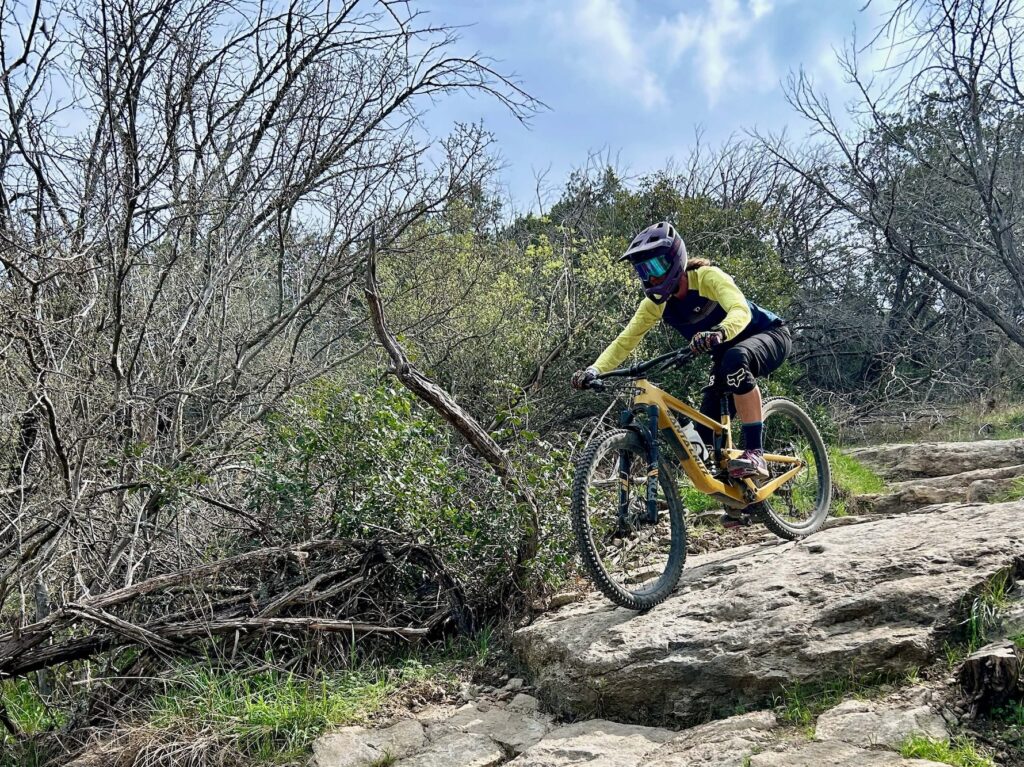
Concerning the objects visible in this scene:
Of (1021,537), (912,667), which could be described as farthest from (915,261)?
(912,667)

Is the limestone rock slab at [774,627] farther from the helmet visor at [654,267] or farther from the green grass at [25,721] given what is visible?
the green grass at [25,721]

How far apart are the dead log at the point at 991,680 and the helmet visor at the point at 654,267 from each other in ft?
7.95

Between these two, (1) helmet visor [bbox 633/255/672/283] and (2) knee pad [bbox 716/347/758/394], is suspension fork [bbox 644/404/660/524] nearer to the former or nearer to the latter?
(2) knee pad [bbox 716/347/758/394]

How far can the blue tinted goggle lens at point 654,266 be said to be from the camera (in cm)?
448

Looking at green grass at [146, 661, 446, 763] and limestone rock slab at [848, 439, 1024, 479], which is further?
limestone rock slab at [848, 439, 1024, 479]

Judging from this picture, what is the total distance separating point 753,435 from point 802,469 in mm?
1002

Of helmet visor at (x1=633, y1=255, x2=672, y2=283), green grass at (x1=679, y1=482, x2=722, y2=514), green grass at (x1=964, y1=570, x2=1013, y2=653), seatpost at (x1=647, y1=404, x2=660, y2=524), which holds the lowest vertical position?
green grass at (x1=964, y1=570, x2=1013, y2=653)

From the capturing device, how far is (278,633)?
14.7 ft

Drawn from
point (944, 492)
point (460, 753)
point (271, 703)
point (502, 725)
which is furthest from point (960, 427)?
point (271, 703)

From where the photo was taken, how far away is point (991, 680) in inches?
116

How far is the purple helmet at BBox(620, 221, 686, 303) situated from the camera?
443 cm

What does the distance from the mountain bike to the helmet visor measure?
497 mm

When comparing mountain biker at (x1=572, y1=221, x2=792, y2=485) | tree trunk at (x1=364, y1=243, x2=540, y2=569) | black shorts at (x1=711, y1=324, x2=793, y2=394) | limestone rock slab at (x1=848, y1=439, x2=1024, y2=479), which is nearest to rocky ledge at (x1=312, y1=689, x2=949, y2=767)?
tree trunk at (x1=364, y1=243, x2=540, y2=569)

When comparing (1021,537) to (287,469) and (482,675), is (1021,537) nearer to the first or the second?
(482,675)
